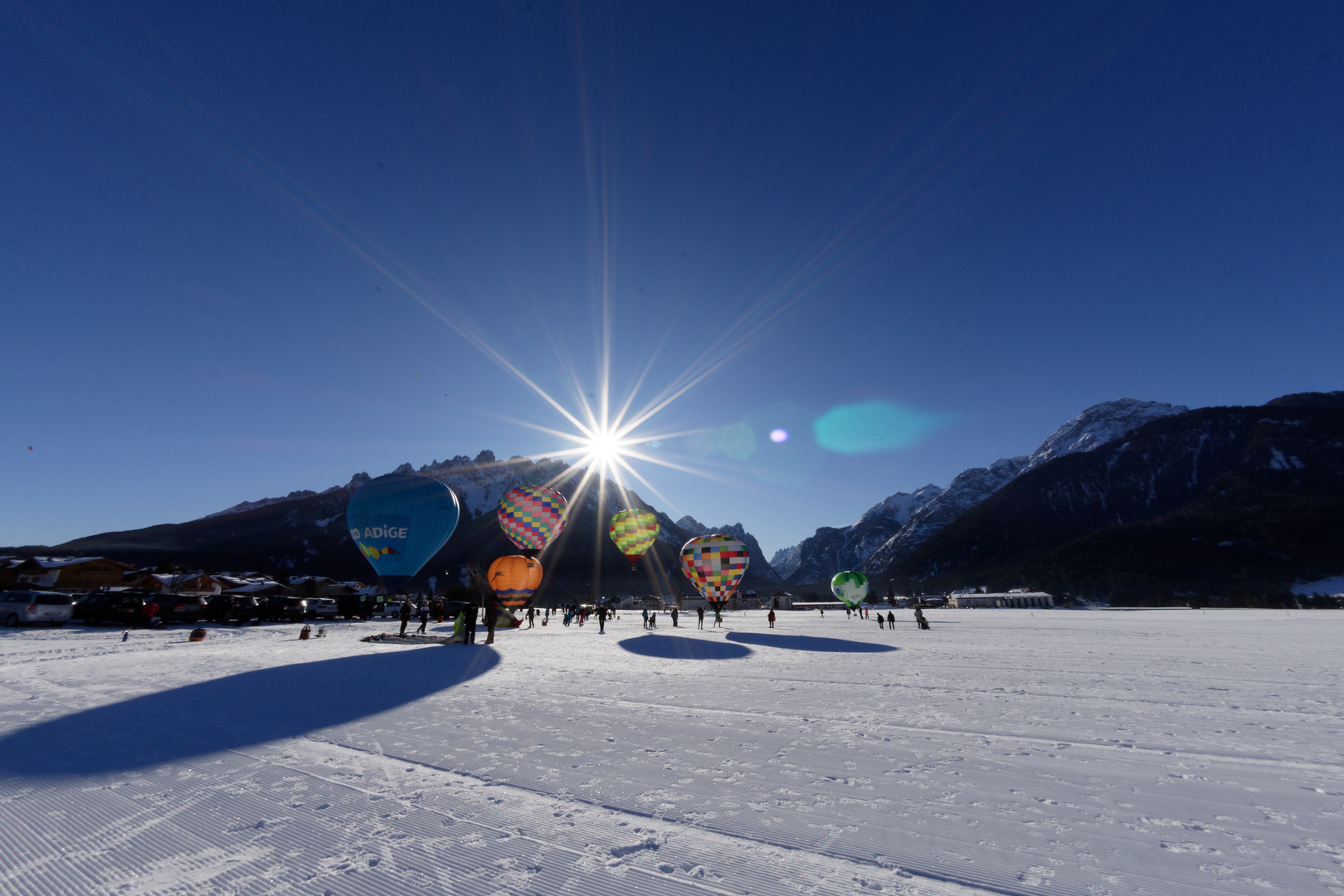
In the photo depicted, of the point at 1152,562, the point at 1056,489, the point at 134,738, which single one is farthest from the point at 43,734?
the point at 1056,489

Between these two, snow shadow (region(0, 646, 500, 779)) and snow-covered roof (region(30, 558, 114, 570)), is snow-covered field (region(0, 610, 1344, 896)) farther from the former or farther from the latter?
snow-covered roof (region(30, 558, 114, 570))

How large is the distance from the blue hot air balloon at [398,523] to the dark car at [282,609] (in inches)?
536

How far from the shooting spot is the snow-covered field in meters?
3.54

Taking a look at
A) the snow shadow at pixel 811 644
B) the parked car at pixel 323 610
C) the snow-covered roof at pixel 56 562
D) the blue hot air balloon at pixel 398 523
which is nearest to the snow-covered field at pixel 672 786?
the snow shadow at pixel 811 644

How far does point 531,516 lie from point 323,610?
57.1 ft

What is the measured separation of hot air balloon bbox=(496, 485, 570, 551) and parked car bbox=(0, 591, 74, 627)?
2155cm

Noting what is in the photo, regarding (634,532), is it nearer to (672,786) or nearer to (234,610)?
(234,610)

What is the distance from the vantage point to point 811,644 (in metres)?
20.9

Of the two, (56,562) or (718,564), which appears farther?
(56,562)

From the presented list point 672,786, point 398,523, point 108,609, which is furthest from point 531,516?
point 672,786

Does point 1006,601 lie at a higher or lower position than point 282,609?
lower

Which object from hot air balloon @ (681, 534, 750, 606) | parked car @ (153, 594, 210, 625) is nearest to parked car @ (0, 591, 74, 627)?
parked car @ (153, 594, 210, 625)

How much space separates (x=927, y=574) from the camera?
174750 millimetres

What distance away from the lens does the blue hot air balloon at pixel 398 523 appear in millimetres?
25609
